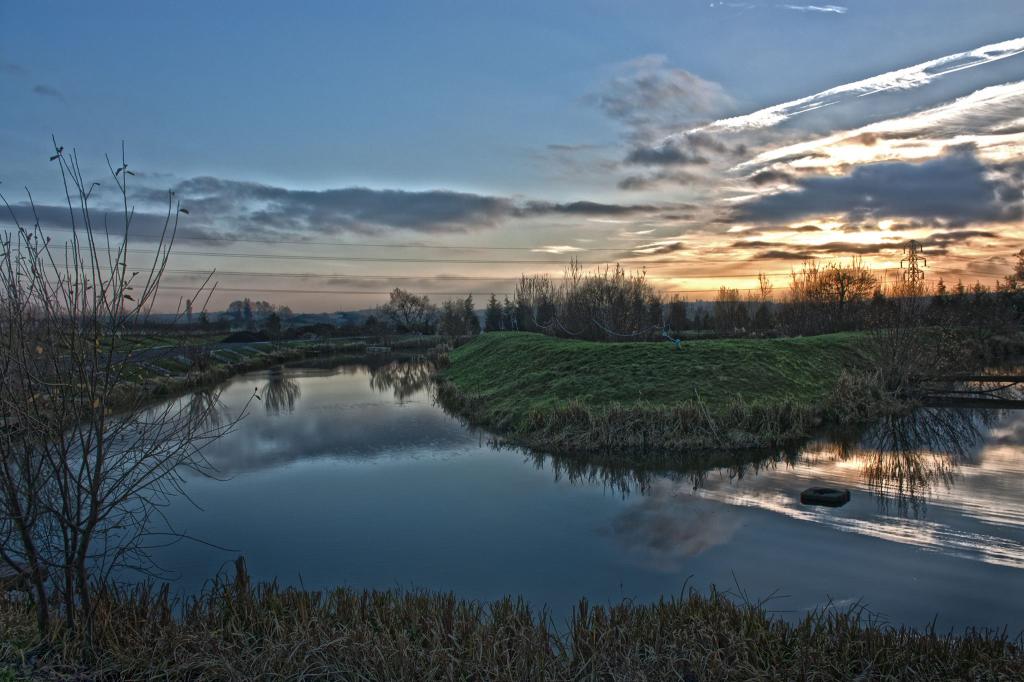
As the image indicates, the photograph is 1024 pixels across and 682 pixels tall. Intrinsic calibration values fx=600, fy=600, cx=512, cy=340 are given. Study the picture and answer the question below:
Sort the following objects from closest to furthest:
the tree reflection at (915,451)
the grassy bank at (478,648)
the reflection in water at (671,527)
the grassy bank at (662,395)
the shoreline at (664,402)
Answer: the grassy bank at (478,648)
the reflection in water at (671,527)
the tree reflection at (915,451)
the shoreline at (664,402)
the grassy bank at (662,395)

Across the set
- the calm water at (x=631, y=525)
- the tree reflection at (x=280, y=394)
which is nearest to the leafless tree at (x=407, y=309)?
the tree reflection at (x=280, y=394)

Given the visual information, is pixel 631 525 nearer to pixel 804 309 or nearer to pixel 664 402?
pixel 664 402

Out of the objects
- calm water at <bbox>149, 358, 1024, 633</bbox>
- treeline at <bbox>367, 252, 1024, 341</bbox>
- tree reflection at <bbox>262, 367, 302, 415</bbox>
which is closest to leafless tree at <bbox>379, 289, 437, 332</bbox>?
treeline at <bbox>367, 252, 1024, 341</bbox>

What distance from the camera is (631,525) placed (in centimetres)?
1029

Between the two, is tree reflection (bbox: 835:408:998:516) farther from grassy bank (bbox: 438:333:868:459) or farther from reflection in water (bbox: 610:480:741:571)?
reflection in water (bbox: 610:480:741:571)

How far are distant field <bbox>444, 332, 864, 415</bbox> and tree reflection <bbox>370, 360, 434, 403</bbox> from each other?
424 centimetres

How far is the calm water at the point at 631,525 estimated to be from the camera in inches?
310

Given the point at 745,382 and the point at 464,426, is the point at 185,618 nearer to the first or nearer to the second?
the point at 464,426

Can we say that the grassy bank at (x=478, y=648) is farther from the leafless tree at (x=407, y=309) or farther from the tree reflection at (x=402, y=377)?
the leafless tree at (x=407, y=309)

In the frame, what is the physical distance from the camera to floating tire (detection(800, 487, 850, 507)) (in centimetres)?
1096

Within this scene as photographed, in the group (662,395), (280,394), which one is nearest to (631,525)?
(662,395)

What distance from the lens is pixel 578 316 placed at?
3822 centimetres

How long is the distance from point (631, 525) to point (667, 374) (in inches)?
406

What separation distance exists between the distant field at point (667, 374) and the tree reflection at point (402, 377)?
424 centimetres
